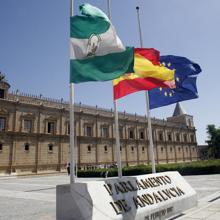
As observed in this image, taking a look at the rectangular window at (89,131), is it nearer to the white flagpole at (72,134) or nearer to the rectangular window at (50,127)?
the rectangular window at (50,127)

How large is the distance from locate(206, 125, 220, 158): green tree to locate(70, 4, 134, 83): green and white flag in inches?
2822

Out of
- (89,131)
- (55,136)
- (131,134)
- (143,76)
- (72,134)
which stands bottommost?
(72,134)

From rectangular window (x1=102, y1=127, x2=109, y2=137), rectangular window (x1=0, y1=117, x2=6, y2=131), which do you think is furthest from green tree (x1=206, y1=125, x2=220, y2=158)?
rectangular window (x1=0, y1=117, x2=6, y2=131)

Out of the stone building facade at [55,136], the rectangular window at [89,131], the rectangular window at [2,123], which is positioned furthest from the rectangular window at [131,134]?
the rectangular window at [2,123]

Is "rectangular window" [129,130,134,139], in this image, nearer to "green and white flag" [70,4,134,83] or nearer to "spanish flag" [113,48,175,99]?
"spanish flag" [113,48,175,99]

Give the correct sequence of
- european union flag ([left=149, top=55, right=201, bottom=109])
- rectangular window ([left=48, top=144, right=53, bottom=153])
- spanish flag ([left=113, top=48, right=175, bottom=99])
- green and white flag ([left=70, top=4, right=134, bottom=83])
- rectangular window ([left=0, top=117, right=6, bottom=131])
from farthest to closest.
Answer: rectangular window ([left=48, top=144, right=53, bottom=153]) → rectangular window ([left=0, top=117, right=6, bottom=131]) → european union flag ([left=149, top=55, right=201, bottom=109]) → spanish flag ([left=113, top=48, right=175, bottom=99]) → green and white flag ([left=70, top=4, right=134, bottom=83])

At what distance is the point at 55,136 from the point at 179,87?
30.5 m

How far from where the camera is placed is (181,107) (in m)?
72.7

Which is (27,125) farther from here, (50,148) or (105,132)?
(105,132)

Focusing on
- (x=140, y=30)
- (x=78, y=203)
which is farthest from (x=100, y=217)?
(x=140, y=30)

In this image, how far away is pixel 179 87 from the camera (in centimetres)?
1103

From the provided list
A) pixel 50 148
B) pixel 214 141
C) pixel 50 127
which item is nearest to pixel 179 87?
pixel 50 148

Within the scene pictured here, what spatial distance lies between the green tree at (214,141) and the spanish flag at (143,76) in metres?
68.8

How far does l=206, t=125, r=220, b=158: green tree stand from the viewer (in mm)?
71700
